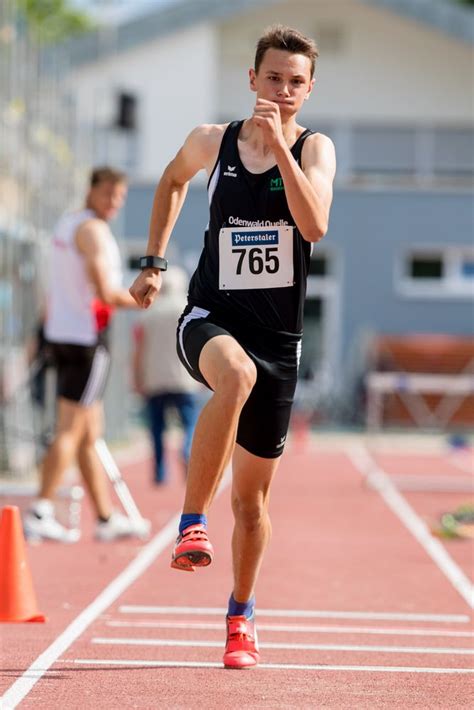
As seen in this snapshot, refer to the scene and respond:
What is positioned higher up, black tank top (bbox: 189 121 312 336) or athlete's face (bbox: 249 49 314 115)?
athlete's face (bbox: 249 49 314 115)

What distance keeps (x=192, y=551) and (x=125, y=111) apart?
17120 millimetres

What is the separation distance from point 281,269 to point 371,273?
26.6 m

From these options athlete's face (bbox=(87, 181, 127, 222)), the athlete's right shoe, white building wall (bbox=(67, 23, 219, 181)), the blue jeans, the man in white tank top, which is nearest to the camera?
the man in white tank top

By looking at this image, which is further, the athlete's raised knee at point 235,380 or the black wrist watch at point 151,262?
the black wrist watch at point 151,262

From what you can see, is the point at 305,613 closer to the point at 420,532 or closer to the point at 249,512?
the point at 249,512

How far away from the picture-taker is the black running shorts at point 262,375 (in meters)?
5.18

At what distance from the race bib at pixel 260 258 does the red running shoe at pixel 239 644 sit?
1263 mm

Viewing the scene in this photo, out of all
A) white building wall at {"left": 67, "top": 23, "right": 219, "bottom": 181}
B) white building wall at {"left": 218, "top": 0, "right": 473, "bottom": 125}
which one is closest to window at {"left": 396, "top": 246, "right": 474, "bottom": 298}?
white building wall at {"left": 218, "top": 0, "right": 473, "bottom": 125}

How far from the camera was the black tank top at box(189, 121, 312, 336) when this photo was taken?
5.22m

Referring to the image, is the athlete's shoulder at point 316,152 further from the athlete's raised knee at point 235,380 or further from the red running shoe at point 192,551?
the red running shoe at point 192,551

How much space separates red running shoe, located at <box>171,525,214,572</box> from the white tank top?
177 inches

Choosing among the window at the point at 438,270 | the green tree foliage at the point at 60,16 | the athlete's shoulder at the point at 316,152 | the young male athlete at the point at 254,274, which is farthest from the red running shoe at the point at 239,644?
the green tree foliage at the point at 60,16

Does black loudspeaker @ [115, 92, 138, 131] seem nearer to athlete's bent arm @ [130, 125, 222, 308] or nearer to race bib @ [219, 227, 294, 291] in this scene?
athlete's bent arm @ [130, 125, 222, 308]

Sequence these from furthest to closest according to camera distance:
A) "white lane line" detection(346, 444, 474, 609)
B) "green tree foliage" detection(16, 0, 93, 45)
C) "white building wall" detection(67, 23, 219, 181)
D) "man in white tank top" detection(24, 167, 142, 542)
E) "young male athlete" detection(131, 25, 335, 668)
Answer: "green tree foliage" detection(16, 0, 93, 45) → "white building wall" detection(67, 23, 219, 181) → "man in white tank top" detection(24, 167, 142, 542) → "white lane line" detection(346, 444, 474, 609) → "young male athlete" detection(131, 25, 335, 668)
